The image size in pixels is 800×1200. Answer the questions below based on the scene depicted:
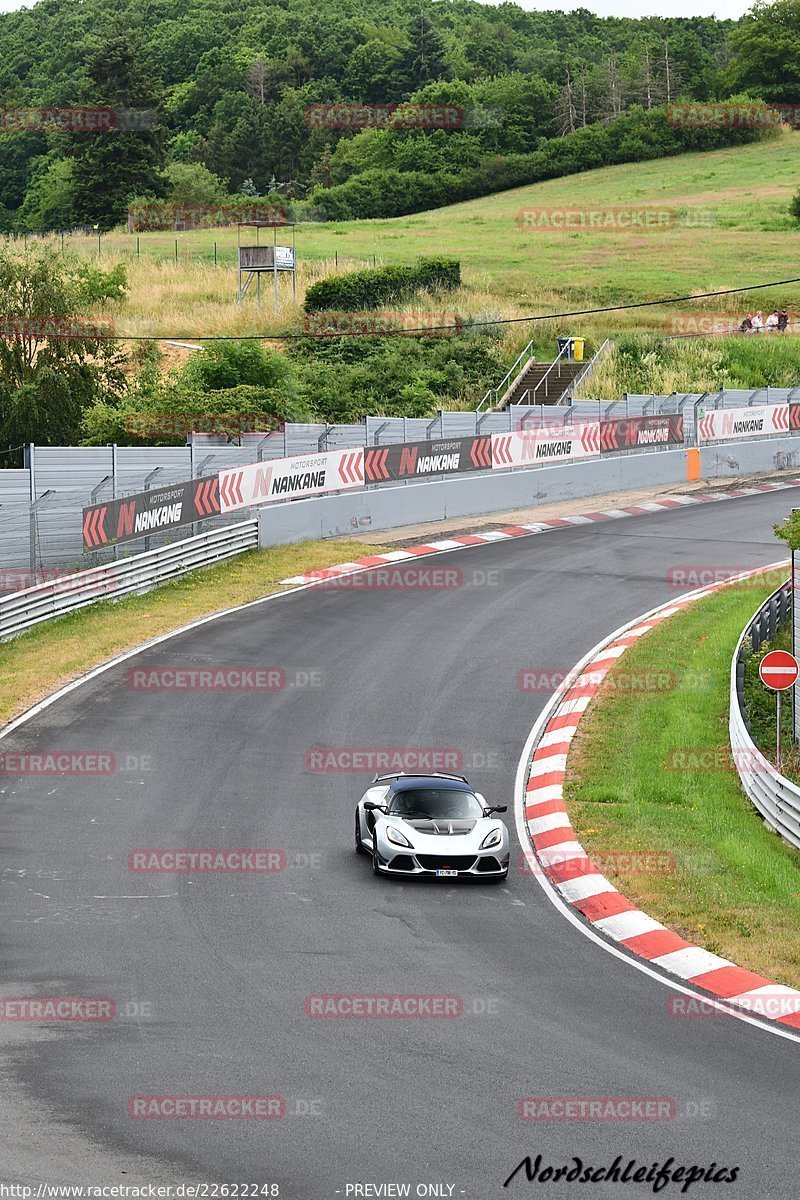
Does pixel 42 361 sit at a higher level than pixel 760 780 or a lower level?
higher

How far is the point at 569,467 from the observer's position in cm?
4422

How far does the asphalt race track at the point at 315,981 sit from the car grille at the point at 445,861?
0.25 meters

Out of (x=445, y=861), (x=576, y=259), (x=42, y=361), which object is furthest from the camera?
(x=576, y=259)

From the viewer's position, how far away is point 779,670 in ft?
65.8

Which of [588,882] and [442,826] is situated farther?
[588,882]

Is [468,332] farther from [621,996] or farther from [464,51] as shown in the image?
[464,51]

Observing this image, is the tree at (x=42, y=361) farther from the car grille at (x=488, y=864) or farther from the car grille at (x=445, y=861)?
the car grille at (x=488, y=864)

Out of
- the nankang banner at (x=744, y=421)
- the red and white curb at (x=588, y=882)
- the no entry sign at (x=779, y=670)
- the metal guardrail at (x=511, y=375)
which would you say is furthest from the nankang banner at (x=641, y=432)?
the no entry sign at (x=779, y=670)

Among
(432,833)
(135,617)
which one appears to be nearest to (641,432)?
(135,617)

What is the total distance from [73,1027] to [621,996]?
4807mm

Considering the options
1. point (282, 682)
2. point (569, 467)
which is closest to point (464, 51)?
point (569, 467)

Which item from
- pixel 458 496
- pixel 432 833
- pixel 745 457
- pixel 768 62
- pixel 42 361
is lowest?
pixel 432 833

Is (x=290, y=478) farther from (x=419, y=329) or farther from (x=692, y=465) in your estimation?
(x=419, y=329)

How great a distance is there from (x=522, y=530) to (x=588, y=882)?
2330cm
